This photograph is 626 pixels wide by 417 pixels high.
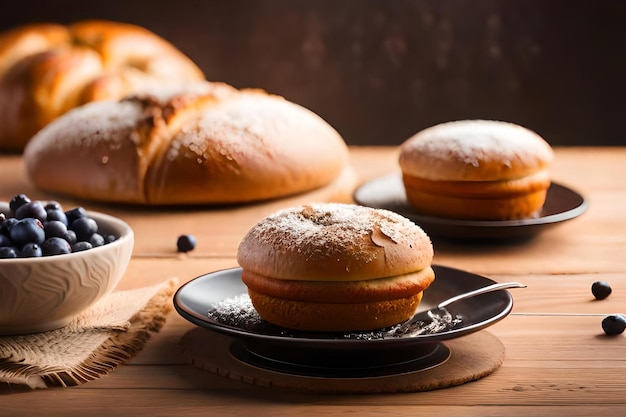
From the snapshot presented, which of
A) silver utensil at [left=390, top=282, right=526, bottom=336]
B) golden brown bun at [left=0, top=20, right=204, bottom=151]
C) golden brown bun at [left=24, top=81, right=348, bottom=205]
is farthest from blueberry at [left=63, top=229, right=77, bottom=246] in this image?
golden brown bun at [left=0, top=20, right=204, bottom=151]

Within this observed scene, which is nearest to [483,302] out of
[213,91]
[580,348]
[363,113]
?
[580,348]

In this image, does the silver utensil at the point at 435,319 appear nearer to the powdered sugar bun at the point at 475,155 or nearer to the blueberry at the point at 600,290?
the blueberry at the point at 600,290

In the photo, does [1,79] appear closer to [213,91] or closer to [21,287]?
[213,91]

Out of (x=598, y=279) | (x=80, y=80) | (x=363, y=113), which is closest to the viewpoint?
(x=598, y=279)

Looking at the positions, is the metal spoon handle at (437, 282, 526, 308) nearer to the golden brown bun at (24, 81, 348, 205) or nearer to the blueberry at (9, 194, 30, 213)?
the blueberry at (9, 194, 30, 213)

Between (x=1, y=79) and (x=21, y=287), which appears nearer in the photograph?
(x=21, y=287)

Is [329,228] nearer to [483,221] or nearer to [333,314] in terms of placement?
[333,314]

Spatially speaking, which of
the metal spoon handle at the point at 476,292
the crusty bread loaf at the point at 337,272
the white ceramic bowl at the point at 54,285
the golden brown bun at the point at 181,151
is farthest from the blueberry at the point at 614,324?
the golden brown bun at the point at 181,151
